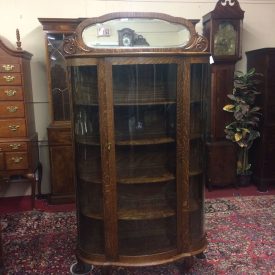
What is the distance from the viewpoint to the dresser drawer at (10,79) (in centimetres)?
331

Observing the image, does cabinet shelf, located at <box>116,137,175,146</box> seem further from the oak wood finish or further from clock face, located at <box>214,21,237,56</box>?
the oak wood finish

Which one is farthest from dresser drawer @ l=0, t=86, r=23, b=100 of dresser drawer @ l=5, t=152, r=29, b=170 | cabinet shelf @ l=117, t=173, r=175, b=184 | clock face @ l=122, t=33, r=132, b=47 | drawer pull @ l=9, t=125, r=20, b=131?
cabinet shelf @ l=117, t=173, r=175, b=184

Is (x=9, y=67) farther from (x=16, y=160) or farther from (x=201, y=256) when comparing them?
(x=201, y=256)

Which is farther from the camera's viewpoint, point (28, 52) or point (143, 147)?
point (28, 52)

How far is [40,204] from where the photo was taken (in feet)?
12.4

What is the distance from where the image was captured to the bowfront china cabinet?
6.65 ft

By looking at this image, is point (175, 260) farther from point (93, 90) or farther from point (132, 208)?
point (93, 90)

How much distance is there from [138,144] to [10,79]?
190cm

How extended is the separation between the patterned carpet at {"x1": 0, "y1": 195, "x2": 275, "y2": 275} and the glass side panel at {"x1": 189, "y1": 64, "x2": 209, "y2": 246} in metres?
0.36

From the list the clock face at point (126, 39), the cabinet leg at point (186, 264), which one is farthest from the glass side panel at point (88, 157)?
the clock face at point (126, 39)

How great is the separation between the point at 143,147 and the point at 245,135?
218 centimetres

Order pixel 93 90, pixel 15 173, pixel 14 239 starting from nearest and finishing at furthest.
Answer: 1. pixel 93 90
2. pixel 14 239
3. pixel 15 173

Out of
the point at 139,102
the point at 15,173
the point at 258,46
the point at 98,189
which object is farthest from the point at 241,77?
the point at 15,173

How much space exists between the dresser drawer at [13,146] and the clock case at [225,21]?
7.88 ft
